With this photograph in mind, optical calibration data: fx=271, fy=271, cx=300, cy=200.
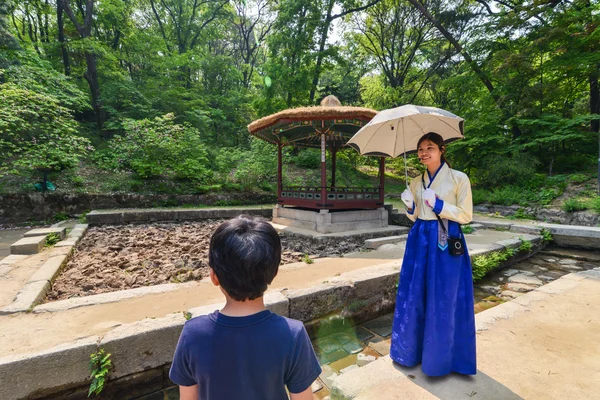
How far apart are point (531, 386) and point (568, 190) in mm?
12053

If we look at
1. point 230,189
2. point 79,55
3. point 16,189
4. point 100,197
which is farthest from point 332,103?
point 79,55

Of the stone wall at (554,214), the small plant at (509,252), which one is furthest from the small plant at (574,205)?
the small plant at (509,252)

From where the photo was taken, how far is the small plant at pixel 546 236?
22.5ft

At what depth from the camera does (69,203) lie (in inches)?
369

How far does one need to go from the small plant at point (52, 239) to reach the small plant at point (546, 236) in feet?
37.3

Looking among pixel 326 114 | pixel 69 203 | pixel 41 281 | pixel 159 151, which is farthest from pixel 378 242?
pixel 69 203

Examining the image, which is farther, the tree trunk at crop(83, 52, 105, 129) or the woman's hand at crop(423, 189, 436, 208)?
the tree trunk at crop(83, 52, 105, 129)

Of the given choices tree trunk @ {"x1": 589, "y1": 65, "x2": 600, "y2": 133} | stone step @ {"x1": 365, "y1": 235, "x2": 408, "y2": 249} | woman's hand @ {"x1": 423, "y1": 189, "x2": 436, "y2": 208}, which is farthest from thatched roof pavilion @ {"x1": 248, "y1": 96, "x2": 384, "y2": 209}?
tree trunk @ {"x1": 589, "y1": 65, "x2": 600, "y2": 133}

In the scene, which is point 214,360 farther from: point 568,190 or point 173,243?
point 568,190

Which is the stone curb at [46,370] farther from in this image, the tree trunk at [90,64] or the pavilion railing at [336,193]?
the tree trunk at [90,64]

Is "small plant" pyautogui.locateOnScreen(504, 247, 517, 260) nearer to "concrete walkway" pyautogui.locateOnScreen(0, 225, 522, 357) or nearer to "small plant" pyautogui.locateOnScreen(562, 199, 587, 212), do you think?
"concrete walkway" pyautogui.locateOnScreen(0, 225, 522, 357)

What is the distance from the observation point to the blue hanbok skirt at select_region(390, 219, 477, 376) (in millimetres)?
2051

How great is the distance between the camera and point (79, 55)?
637 inches

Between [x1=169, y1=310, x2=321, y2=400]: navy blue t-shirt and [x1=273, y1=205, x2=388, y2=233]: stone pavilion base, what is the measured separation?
6802 millimetres
